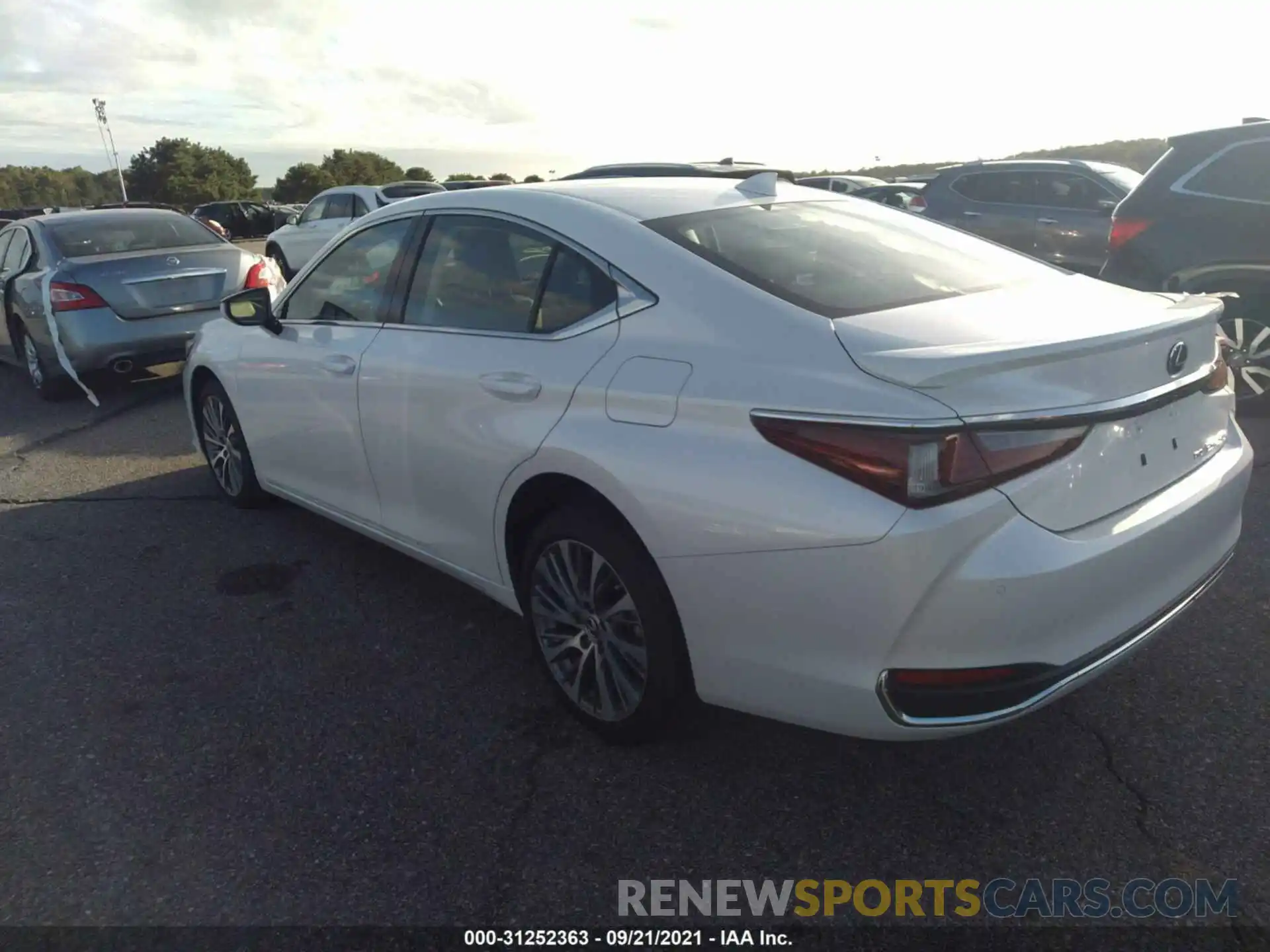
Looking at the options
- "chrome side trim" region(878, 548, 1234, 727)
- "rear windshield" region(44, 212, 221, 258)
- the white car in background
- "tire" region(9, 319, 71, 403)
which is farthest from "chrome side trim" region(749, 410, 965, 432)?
the white car in background

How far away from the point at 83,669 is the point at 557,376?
89.7 inches

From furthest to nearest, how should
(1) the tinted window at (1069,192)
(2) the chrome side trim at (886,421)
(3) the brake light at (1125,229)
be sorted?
(1) the tinted window at (1069,192) → (3) the brake light at (1125,229) → (2) the chrome side trim at (886,421)

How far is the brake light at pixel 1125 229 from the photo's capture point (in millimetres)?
6188

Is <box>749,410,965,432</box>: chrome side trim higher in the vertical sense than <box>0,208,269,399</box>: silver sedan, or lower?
higher

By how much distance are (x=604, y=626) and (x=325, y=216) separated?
15213mm

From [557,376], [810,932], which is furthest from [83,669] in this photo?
[810,932]

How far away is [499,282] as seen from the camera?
11.0 ft

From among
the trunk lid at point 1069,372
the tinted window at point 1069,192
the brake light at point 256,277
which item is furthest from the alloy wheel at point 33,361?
the tinted window at point 1069,192

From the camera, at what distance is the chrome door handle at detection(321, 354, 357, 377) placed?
3.86 m

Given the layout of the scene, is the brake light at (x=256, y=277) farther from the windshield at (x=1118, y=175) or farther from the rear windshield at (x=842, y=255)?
the windshield at (x=1118, y=175)

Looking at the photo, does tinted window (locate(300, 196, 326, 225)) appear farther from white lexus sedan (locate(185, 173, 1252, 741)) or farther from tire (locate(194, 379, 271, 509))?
white lexus sedan (locate(185, 173, 1252, 741))

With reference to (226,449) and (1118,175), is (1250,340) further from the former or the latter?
(226,449)

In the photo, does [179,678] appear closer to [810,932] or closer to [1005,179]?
[810,932]

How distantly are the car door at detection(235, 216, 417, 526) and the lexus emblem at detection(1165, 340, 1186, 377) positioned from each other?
268 centimetres
